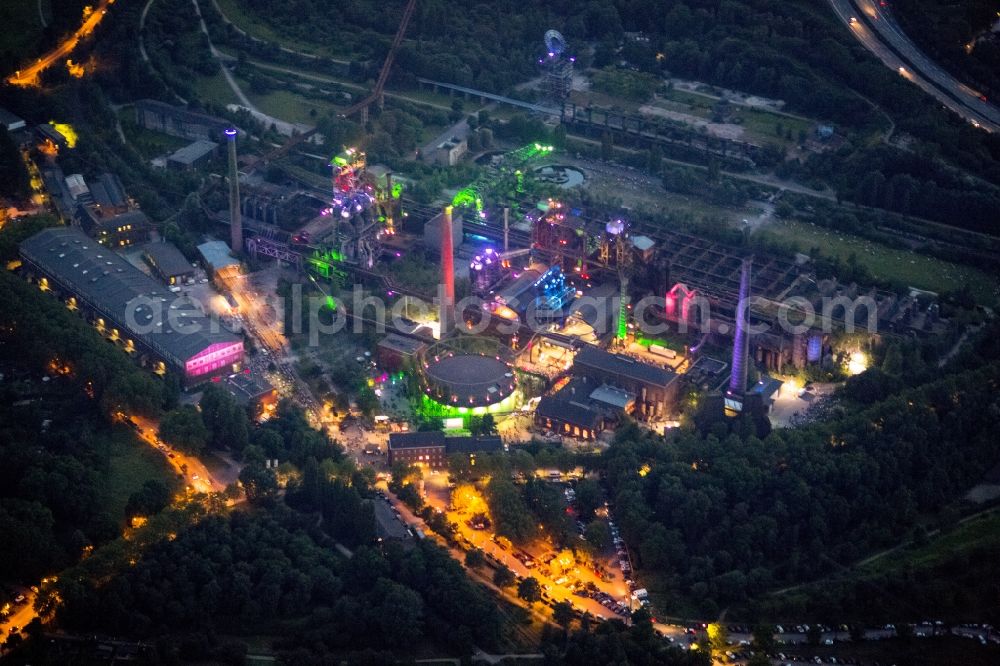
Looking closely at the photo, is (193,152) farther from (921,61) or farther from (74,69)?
(921,61)

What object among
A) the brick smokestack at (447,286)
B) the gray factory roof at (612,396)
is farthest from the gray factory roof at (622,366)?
the brick smokestack at (447,286)

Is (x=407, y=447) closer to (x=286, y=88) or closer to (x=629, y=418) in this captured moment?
(x=629, y=418)

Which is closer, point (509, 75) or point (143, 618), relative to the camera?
point (143, 618)

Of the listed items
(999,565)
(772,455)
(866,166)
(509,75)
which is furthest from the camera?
(509,75)

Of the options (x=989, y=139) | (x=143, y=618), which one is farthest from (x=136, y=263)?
(x=989, y=139)

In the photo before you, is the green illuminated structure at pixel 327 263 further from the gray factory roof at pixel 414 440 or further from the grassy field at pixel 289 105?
the grassy field at pixel 289 105

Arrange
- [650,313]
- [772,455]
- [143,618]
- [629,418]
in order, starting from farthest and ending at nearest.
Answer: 1. [650,313]
2. [629,418]
3. [772,455]
4. [143,618]
